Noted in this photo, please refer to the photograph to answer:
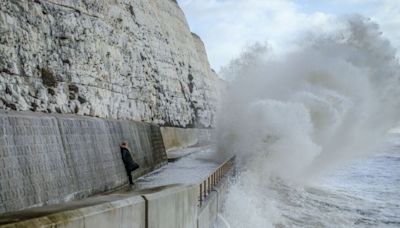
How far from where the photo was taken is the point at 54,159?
12.2m

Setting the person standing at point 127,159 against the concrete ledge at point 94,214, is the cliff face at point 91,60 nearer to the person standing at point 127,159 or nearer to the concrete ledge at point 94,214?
the person standing at point 127,159

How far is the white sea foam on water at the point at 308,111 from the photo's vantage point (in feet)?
90.3

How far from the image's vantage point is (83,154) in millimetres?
14367

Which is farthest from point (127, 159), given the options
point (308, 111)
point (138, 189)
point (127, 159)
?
point (308, 111)

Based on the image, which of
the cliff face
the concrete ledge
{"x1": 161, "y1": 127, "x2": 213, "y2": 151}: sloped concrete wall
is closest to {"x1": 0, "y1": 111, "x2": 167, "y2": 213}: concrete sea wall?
the cliff face

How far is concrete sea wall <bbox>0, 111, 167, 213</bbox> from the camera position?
10.1m

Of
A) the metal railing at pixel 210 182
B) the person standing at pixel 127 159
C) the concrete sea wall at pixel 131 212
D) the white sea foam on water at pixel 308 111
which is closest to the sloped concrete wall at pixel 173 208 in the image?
the concrete sea wall at pixel 131 212

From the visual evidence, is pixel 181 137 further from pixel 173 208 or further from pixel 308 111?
pixel 173 208

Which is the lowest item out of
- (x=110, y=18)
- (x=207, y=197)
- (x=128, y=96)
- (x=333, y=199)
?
(x=333, y=199)

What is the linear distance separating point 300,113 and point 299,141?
1792 millimetres

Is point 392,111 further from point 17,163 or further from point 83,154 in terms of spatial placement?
point 17,163

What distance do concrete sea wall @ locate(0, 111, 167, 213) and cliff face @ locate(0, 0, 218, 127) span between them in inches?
88.6

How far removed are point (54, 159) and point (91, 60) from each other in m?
12.8

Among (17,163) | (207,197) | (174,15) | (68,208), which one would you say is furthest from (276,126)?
(174,15)
